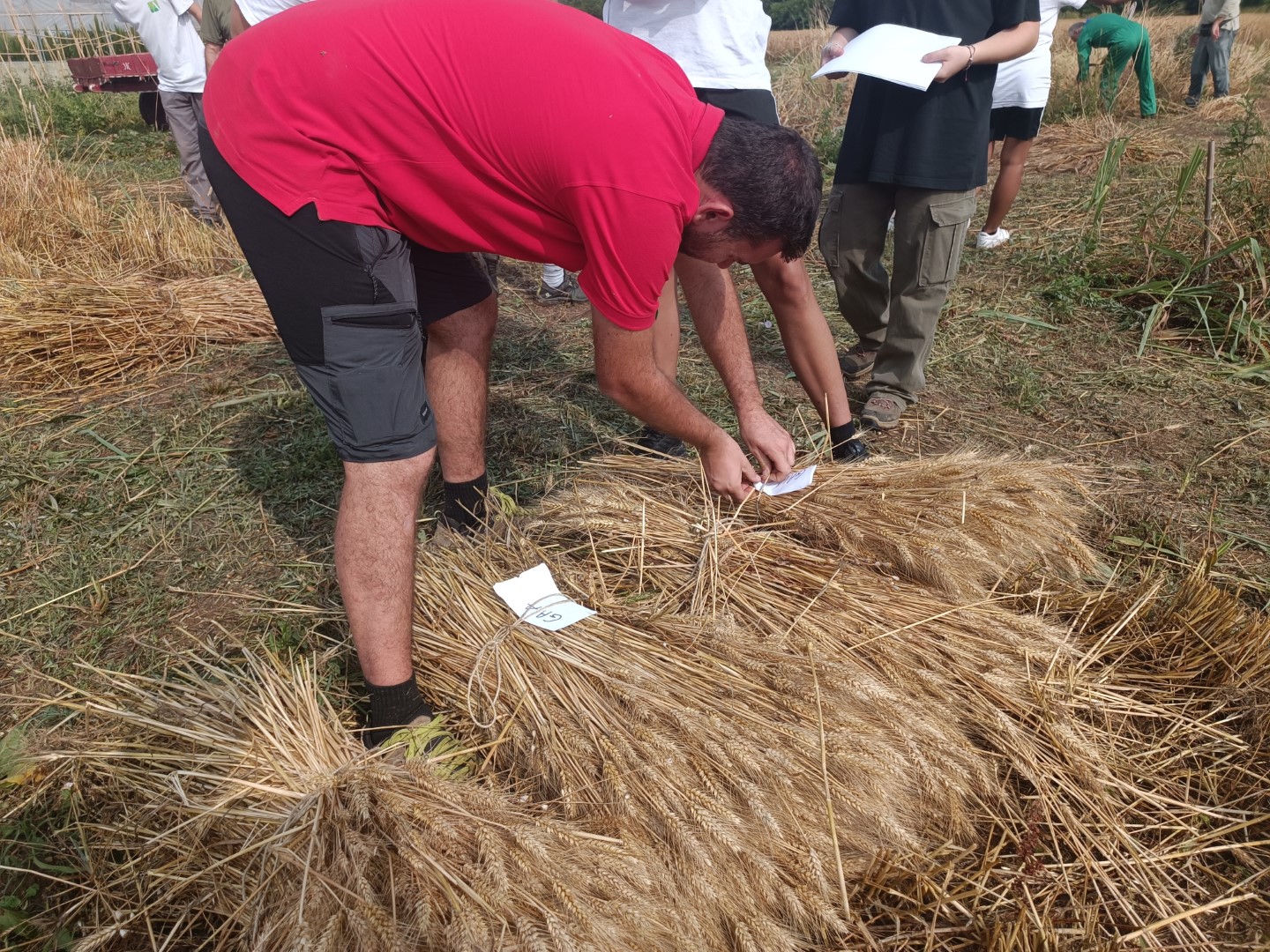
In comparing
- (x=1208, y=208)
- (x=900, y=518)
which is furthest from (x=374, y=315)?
(x=1208, y=208)

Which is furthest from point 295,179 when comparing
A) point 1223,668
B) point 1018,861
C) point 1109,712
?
point 1223,668

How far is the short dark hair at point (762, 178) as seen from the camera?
1873 mm

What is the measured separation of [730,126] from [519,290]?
3649 millimetres

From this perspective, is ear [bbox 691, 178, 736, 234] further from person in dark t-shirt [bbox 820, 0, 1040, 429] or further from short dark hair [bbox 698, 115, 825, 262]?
person in dark t-shirt [bbox 820, 0, 1040, 429]

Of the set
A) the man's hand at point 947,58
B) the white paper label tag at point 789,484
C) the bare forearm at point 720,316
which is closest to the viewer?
the white paper label tag at point 789,484

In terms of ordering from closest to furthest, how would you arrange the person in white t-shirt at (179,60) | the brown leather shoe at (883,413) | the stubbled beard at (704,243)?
the stubbled beard at (704,243) < the brown leather shoe at (883,413) < the person in white t-shirt at (179,60)

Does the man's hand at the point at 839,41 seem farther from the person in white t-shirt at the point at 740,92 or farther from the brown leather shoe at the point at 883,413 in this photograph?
the brown leather shoe at the point at 883,413

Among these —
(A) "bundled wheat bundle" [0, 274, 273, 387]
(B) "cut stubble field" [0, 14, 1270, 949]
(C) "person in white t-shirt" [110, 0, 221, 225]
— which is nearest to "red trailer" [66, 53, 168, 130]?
Result: (C) "person in white t-shirt" [110, 0, 221, 225]

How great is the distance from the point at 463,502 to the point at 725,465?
99 cm

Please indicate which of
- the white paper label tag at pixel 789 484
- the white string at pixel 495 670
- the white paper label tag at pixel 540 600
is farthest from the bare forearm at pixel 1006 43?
the white string at pixel 495 670

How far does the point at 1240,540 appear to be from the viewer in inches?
111

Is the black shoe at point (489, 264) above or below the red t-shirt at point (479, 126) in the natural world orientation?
below

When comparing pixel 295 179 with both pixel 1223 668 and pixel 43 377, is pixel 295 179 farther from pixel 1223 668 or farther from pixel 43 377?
pixel 43 377

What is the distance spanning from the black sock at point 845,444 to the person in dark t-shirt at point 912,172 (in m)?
0.48
